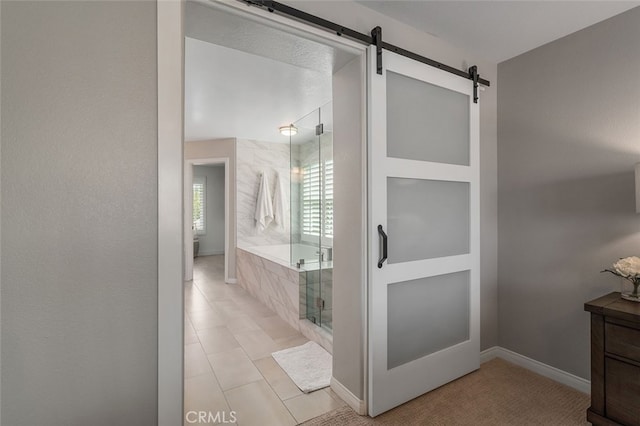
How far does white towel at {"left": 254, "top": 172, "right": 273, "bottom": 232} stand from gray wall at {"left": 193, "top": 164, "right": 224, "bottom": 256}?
12.3 ft

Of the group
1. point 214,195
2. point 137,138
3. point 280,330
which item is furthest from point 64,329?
point 214,195

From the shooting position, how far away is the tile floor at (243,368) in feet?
6.23

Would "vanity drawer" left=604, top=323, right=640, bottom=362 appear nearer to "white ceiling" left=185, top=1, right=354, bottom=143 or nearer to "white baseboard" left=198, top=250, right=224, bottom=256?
"white ceiling" left=185, top=1, right=354, bottom=143

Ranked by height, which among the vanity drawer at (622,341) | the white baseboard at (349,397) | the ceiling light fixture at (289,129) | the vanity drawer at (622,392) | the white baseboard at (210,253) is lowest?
the white baseboard at (349,397)

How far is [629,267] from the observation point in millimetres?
1668

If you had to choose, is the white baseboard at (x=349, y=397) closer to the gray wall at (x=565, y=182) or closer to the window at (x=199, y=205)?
the gray wall at (x=565, y=182)

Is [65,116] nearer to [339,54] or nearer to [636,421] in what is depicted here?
[339,54]

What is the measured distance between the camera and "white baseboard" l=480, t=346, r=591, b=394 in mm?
2076

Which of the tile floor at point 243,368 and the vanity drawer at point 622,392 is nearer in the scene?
the vanity drawer at point 622,392

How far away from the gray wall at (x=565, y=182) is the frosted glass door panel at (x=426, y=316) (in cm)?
57

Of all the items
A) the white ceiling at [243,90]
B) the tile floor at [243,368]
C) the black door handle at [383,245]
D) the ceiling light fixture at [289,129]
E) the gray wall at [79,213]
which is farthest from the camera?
the ceiling light fixture at [289,129]

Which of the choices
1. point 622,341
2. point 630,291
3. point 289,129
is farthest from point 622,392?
point 289,129

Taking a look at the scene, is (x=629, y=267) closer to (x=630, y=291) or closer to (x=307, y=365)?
(x=630, y=291)

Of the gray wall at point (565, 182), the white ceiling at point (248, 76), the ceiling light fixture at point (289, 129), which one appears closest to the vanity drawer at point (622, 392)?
the gray wall at point (565, 182)
